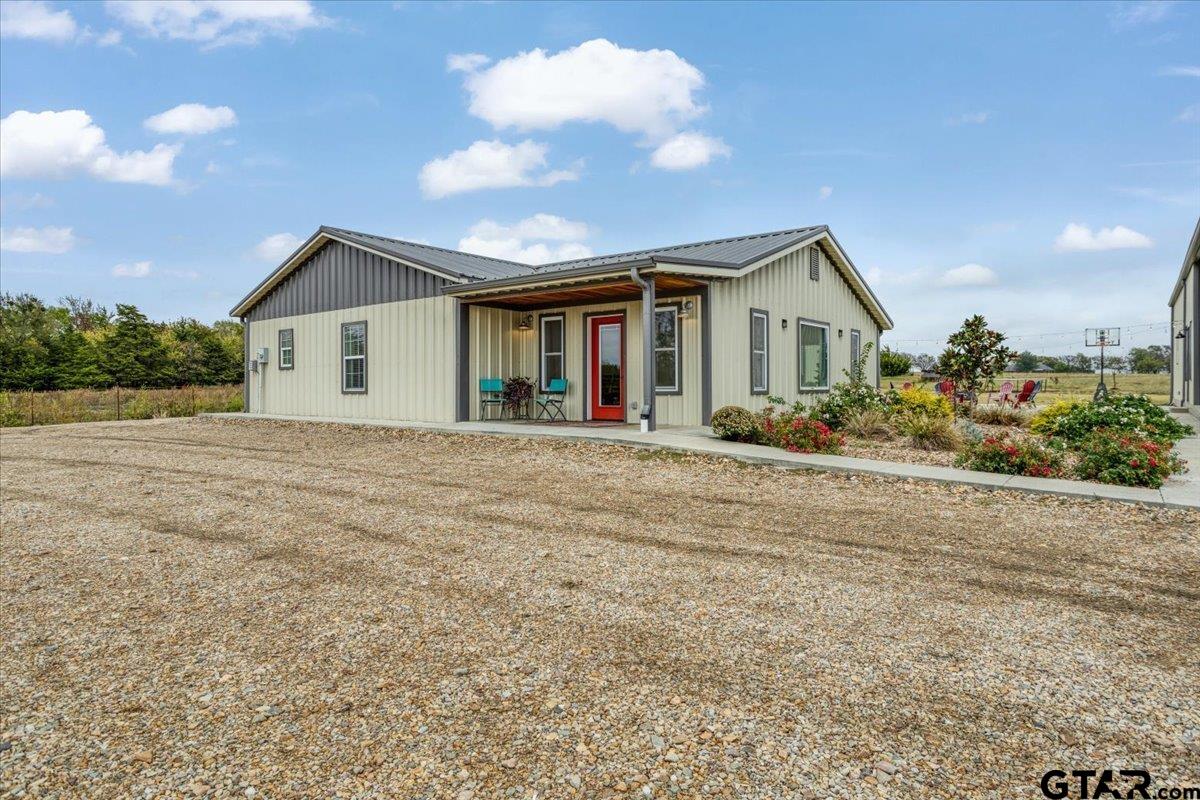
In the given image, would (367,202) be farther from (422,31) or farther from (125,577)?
(125,577)

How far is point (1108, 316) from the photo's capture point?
26.3m

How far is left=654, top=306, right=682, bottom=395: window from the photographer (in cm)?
1088

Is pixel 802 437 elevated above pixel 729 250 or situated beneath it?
situated beneath

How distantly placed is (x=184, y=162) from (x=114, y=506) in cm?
1415

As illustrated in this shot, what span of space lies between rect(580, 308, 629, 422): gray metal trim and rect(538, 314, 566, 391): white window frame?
0.48 meters

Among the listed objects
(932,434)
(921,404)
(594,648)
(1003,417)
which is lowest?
(594,648)

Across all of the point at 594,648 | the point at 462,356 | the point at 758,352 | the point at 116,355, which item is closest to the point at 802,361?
the point at 758,352

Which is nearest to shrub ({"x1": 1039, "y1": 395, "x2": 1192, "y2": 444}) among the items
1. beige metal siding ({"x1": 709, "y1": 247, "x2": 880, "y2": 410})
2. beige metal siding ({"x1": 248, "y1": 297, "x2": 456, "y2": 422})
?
beige metal siding ({"x1": 709, "y1": 247, "x2": 880, "y2": 410})

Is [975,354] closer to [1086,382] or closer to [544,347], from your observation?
[544,347]

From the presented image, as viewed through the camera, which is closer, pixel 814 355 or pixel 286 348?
pixel 814 355

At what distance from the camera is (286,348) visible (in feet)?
49.8

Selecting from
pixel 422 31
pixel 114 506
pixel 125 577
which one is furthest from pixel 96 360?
pixel 125 577

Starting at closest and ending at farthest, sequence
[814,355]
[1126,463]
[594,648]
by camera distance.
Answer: [594,648]
[1126,463]
[814,355]

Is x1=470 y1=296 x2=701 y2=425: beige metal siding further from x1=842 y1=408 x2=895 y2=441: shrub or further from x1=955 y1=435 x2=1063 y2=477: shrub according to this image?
x1=955 y1=435 x2=1063 y2=477: shrub
